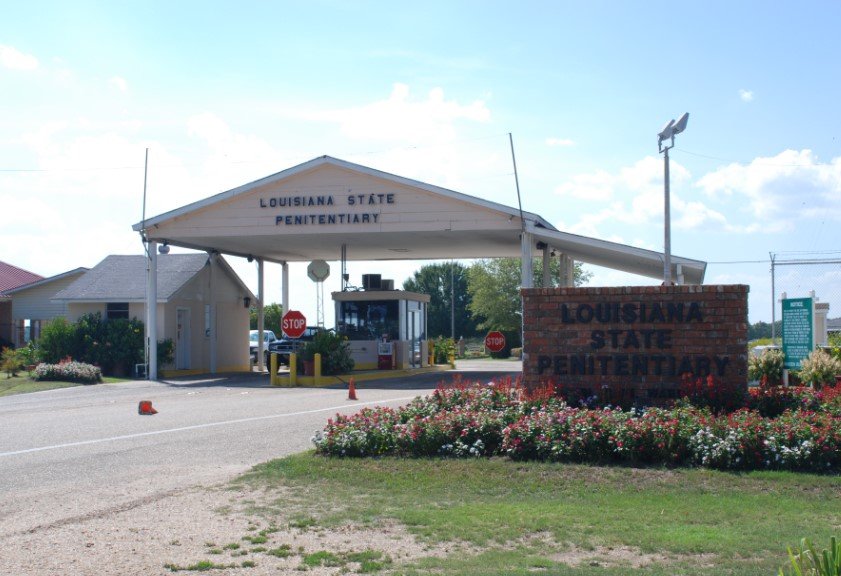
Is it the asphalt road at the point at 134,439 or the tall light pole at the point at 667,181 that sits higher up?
the tall light pole at the point at 667,181

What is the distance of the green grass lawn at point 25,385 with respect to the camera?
2512 cm

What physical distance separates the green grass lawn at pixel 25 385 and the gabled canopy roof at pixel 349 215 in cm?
512

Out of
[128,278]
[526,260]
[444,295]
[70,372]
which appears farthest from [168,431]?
[444,295]

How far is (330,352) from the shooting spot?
27797mm

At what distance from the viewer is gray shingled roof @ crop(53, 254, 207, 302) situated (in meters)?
31.3

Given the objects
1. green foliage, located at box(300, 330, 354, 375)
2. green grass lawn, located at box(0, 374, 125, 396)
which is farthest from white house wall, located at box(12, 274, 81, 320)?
green foliage, located at box(300, 330, 354, 375)

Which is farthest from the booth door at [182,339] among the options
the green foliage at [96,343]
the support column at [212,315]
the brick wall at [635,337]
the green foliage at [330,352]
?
the brick wall at [635,337]

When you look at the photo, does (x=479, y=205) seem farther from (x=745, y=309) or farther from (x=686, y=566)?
(x=686, y=566)

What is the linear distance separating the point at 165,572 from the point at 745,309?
845 centimetres

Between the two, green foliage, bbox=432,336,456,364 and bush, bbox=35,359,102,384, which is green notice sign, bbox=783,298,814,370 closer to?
bush, bbox=35,359,102,384

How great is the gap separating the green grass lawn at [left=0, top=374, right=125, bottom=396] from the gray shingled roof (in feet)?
12.0

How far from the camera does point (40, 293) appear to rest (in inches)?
1641

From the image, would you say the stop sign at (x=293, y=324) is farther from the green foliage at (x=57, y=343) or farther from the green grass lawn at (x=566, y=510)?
the green grass lawn at (x=566, y=510)

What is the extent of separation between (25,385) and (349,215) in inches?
413
